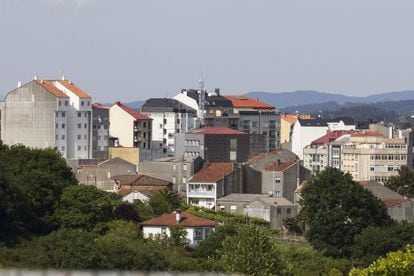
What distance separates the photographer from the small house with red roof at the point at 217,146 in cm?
9225

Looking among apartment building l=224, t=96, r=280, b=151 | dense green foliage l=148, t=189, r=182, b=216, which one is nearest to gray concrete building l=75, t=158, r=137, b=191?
dense green foliage l=148, t=189, r=182, b=216

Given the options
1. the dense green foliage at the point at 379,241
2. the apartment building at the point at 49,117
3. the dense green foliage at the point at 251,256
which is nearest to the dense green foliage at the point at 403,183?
the apartment building at the point at 49,117

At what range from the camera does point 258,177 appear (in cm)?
7775

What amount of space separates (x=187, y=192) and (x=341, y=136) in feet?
105

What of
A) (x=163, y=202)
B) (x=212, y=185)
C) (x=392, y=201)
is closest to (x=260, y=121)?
(x=212, y=185)

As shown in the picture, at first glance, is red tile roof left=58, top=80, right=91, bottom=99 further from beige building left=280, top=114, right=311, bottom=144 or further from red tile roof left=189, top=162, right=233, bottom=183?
beige building left=280, top=114, right=311, bottom=144

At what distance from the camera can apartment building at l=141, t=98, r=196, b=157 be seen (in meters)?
114

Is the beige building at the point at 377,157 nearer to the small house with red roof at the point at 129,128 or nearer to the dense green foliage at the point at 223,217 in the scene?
the small house with red roof at the point at 129,128

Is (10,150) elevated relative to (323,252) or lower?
elevated

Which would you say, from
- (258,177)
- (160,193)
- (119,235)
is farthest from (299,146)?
(119,235)

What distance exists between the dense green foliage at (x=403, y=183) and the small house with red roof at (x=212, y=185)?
8.17 metres

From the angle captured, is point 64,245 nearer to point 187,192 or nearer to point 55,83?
point 187,192

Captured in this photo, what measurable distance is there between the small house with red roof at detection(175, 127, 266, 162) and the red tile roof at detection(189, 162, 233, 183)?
13.3 meters

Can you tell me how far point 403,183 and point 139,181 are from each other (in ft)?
47.0
